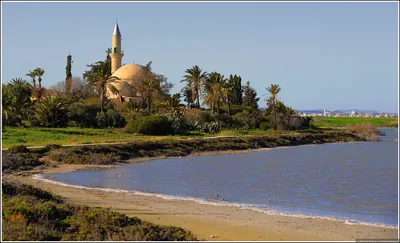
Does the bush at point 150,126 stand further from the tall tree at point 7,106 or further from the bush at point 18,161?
the bush at point 18,161

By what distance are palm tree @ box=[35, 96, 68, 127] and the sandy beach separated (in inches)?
991

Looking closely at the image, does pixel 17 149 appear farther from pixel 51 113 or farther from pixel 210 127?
pixel 210 127

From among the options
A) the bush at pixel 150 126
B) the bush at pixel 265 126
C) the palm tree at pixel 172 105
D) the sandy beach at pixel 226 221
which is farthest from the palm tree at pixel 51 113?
the sandy beach at pixel 226 221

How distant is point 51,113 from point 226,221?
100 ft

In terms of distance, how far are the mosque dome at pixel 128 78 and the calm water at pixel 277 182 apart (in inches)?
1183

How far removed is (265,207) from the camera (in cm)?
1503

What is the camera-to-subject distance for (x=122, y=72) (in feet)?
208

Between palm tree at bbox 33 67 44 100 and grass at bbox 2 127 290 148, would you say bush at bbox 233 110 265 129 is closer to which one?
grass at bbox 2 127 290 148

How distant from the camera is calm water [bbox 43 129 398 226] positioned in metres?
15.3

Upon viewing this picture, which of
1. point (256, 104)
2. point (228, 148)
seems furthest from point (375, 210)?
point (256, 104)

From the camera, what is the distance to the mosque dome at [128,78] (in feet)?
199

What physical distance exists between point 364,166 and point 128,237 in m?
20.4

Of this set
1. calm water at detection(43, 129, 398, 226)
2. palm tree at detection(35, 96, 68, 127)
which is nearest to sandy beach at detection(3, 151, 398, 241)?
calm water at detection(43, 129, 398, 226)

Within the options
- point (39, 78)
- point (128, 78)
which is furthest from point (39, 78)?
point (128, 78)
